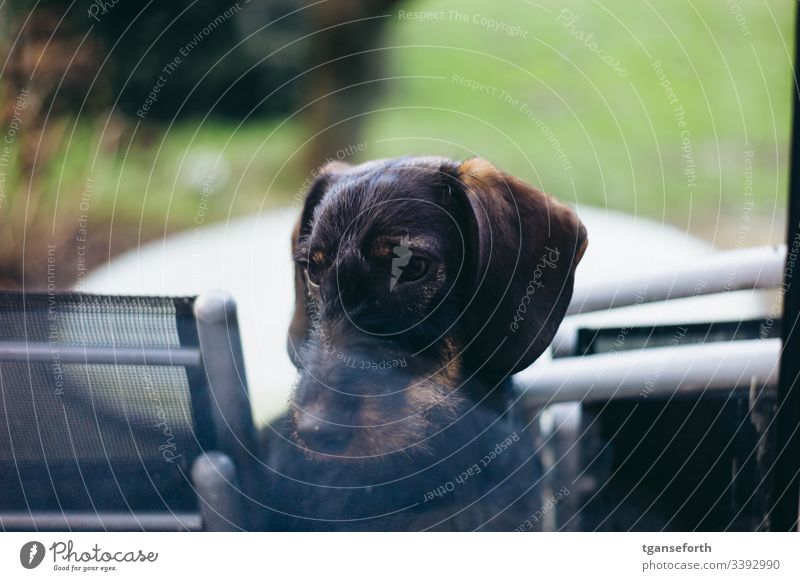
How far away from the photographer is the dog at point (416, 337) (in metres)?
1.01

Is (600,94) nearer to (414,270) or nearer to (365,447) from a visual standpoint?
(414,270)

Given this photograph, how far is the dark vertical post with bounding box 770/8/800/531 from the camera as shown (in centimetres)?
107

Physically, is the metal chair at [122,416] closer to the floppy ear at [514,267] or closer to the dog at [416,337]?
the dog at [416,337]

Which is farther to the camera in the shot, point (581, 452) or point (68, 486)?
point (581, 452)

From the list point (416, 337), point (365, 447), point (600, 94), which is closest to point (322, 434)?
point (365, 447)

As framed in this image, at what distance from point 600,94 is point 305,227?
1.42ft

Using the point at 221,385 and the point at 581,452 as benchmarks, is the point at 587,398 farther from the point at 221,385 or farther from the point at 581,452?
the point at 221,385

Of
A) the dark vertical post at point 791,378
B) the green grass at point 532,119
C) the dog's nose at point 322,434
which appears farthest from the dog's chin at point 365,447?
the dark vertical post at point 791,378

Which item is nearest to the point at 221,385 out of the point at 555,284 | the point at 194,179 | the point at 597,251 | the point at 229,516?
the point at 229,516

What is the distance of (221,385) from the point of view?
3.29 ft

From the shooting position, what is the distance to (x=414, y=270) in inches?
39.9

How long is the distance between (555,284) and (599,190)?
194mm

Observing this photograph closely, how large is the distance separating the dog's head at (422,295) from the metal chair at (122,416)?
0.32 ft

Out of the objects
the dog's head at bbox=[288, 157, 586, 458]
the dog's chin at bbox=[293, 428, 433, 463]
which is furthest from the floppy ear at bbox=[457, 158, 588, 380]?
the dog's chin at bbox=[293, 428, 433, 463]
